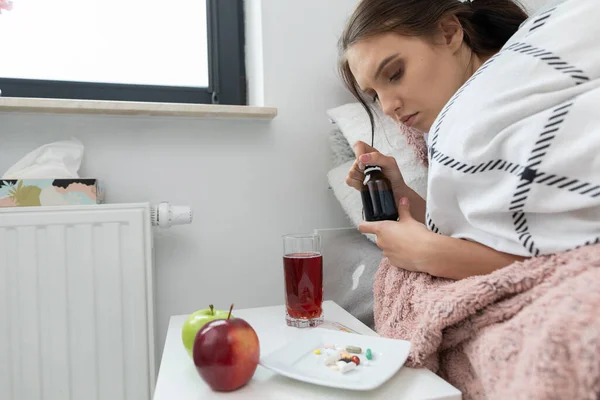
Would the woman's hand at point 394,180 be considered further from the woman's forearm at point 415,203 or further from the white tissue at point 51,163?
the white tissue at point 51,163

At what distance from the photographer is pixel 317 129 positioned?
117 centimetres

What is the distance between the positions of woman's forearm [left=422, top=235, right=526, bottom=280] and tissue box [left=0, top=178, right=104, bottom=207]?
696 millimetres

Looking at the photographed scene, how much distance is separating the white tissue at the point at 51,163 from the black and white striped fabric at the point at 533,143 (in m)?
0.76

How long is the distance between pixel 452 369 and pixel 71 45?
116 cm

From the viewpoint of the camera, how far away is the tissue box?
0.88 m

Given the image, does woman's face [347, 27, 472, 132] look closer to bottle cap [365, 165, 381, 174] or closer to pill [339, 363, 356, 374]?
bottle cap [365, 165, 381, 174]

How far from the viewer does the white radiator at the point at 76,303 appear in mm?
854

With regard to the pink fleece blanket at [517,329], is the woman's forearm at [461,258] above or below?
above

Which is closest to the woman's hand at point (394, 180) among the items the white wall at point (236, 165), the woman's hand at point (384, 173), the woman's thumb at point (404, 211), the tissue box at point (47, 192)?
the woman's hand at point (384, 173)

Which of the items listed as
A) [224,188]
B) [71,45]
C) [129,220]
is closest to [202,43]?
[71,45]

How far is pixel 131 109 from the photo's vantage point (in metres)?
0.99

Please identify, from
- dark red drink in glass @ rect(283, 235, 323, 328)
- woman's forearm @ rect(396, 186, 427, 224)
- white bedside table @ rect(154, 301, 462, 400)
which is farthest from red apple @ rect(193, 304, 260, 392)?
woman's forearm @ rect(396, 186, 427, 224)

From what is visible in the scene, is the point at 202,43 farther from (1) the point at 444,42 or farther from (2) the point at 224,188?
(1) the point at 444,42

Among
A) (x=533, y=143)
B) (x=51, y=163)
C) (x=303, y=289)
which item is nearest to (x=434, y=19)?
(x=533, y=143)
